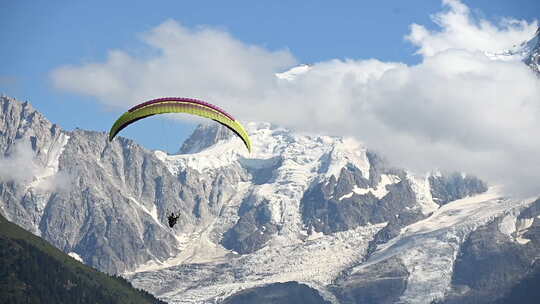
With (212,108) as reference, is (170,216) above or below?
below

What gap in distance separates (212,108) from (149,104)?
751 centimetres

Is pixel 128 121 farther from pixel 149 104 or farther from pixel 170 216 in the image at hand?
pixel 170 216

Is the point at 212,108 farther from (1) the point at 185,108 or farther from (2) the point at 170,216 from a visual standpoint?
(2) the point at 170,216

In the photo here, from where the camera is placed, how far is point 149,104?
140750 millimetres

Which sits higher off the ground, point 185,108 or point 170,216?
point 185,108

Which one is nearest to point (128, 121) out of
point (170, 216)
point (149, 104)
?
point (149, 104)

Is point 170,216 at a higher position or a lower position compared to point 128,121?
lower

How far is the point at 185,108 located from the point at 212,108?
3493 millimetres

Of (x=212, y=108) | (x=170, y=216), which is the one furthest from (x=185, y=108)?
(x=170, y=216)

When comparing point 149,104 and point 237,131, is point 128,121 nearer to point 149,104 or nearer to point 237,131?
point 149,104

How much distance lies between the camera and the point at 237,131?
480 ft

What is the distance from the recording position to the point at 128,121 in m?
142

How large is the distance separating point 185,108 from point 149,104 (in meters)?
4.25

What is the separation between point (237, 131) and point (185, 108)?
852 centimetres
